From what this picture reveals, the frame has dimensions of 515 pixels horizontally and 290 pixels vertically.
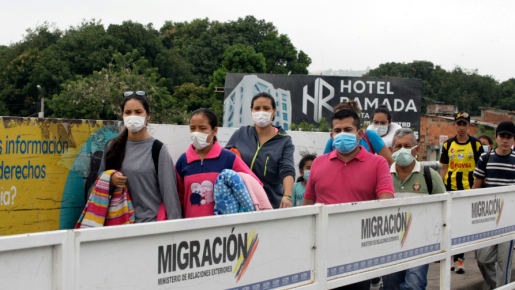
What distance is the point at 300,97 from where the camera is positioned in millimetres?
27641

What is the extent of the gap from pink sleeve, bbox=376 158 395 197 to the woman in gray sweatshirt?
1375 millimetres

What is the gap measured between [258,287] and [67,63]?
4856cm

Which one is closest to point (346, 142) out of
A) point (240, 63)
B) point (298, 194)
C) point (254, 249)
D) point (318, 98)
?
point (254, 249)

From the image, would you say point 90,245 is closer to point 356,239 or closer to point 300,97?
point 356,239

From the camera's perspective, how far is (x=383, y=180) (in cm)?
353

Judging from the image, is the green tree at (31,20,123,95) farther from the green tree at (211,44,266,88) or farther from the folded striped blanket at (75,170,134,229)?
the folded striped blanket at (75,170,134,229)

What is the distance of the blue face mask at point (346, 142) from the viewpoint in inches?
143

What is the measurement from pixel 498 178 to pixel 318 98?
21.9 metres

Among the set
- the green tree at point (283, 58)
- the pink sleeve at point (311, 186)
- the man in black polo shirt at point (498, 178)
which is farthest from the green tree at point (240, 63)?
the pink sleeve at point (311, 186)

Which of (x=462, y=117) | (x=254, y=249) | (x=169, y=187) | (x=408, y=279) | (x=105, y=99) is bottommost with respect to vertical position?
(x=408, y=279)

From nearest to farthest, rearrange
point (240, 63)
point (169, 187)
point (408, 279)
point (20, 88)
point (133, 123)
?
1. point (169, 187)
2. point (133, 123)
3. point (408, 279)
4. point (240, 63)
5. point (20, 88)

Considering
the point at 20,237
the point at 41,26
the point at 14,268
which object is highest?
the point at 41,26

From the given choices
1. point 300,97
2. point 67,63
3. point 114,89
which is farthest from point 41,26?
point 300,97

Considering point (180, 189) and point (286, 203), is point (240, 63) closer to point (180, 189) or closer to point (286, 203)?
point (286, 203)
